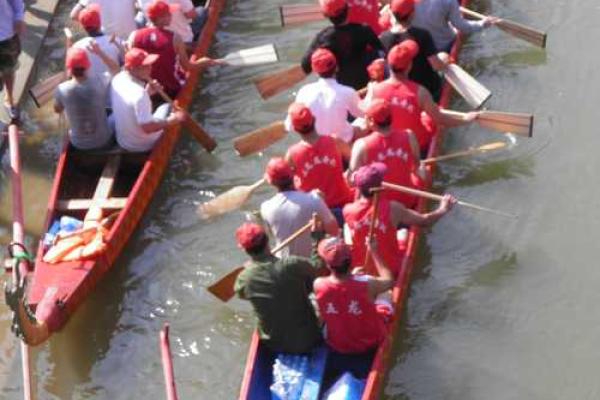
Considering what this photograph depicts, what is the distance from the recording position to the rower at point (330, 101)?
11.5 meters

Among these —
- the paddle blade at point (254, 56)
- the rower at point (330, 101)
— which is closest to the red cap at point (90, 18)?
the paddle blade at point (254, 56)

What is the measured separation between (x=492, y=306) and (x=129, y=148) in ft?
14.1

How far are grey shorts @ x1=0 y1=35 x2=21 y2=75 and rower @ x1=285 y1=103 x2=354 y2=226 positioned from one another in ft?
13.6

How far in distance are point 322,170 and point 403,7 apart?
2.15 meters

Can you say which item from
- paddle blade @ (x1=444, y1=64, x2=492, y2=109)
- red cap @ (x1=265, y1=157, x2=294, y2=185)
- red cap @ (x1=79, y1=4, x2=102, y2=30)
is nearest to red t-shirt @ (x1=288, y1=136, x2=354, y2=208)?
red cap @ (x1=265, y1=157, x2=294, y2=185)

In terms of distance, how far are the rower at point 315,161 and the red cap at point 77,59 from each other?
8.09 ft

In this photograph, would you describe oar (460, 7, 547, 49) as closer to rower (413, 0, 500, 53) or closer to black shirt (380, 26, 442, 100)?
rower (413, 0, 500, 53)

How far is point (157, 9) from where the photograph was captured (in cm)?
1293

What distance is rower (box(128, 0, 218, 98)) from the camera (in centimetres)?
1302

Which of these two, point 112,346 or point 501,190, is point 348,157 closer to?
point 501,190

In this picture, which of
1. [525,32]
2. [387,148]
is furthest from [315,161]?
[525,32]

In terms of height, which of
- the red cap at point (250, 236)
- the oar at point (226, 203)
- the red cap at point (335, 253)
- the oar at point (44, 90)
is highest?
the red cap at point (335, 253)

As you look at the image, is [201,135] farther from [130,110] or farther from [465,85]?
[465,85]

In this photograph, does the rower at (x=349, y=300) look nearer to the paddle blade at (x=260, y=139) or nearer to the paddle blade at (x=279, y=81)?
the paddle blade at (x=260, y=139)
